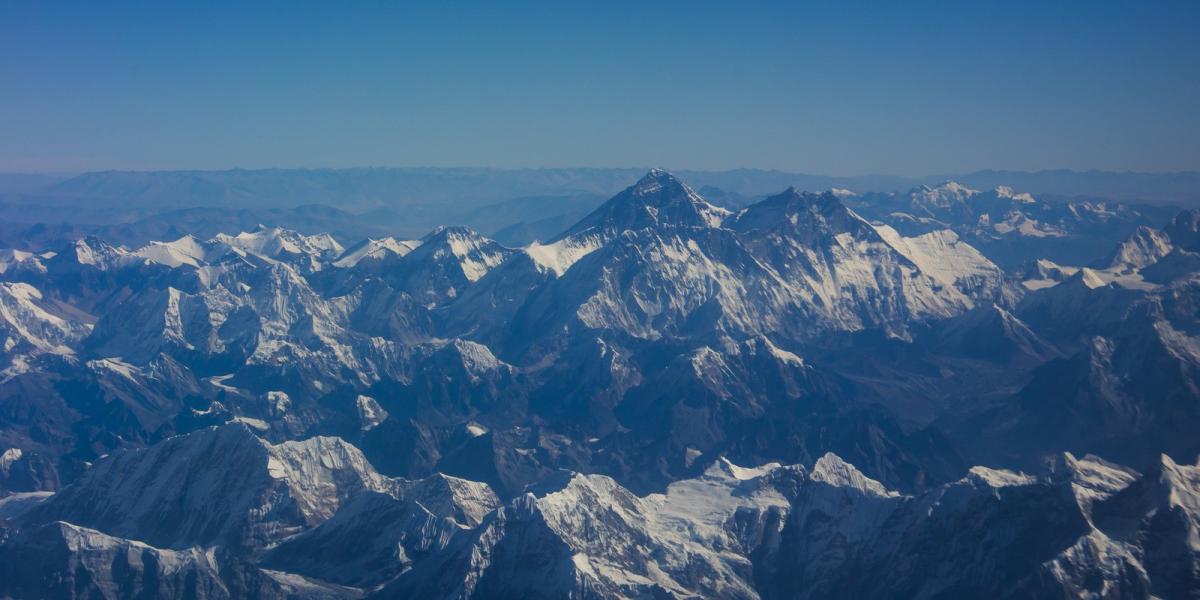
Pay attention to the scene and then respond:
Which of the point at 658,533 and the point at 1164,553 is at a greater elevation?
the point at 1164,553

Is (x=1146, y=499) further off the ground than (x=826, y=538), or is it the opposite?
(x=1146, y=499)

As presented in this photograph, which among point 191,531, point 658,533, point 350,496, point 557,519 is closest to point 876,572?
point 658,533

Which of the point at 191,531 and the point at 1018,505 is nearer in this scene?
the point at 1018,505

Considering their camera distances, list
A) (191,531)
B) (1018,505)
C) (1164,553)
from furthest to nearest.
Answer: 1. (191,531)
2. (1018,505)
3. (1164,553)

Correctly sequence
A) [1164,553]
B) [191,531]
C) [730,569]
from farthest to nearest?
[191,531]
[730,569]
[1164,553]

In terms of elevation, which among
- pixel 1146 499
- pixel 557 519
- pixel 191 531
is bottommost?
pixel 191 531

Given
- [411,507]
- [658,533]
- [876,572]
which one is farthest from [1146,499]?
[411,507]

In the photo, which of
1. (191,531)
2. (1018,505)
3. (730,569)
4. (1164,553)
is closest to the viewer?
(1164,553)

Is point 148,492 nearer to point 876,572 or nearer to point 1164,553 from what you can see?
point 876,572

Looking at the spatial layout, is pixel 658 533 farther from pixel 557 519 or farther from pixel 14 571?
pixel 14 571
